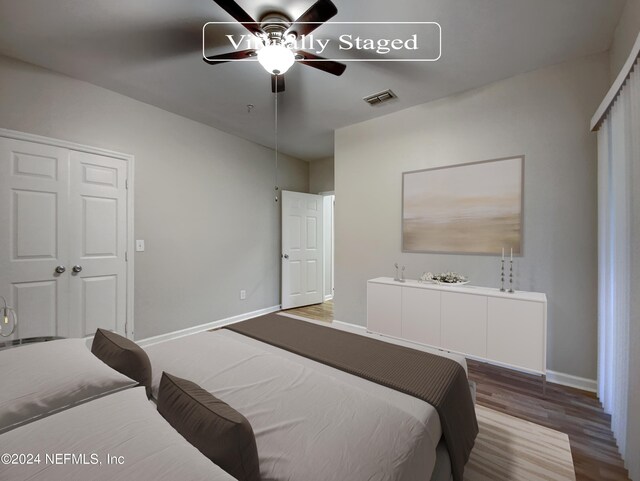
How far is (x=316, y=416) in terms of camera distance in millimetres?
970

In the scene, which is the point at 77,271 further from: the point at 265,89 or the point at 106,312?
the point at 265,89

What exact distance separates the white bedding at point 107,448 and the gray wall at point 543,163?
2772 mm

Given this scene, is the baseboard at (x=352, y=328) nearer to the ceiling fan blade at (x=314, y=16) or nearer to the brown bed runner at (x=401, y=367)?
the brown bed runner at (x=401, y=367)

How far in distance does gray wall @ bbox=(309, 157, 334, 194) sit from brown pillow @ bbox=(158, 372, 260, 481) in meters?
4.38

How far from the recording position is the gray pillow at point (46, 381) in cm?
87

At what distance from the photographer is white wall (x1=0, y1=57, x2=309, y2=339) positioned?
249cm

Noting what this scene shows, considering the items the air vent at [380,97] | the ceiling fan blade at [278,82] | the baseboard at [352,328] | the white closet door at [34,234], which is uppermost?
the air vent at [380,97]

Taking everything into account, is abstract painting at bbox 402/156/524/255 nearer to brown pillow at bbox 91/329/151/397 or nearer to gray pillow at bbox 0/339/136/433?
brown pillow at bbox 91/329/151/397

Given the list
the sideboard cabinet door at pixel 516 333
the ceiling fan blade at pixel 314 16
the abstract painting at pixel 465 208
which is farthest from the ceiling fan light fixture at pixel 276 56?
the sideboard cabinet door at pixel 516 333

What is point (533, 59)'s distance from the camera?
230 centimetres

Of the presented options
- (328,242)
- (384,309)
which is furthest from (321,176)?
(384,309)

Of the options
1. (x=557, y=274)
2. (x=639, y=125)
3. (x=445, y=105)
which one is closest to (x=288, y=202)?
(x=445, y=105)

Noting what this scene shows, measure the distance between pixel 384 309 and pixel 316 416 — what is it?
212cm

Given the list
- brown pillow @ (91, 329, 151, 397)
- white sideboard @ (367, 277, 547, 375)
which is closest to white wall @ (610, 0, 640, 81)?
white sideboard @ (367, 277, 547, 375)
